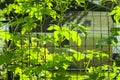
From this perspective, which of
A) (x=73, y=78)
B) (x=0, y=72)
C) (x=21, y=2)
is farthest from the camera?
(x=0, y=72)

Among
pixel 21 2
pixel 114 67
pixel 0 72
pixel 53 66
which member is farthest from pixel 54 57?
pixel 0 72

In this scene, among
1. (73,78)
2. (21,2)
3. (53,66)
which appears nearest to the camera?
(53,66)

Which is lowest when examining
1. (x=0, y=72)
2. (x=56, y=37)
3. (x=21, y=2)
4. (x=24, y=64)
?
(x=0, y=72)

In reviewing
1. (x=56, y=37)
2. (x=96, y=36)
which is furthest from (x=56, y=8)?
(x=96, y=36)

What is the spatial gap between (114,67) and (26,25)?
68cm

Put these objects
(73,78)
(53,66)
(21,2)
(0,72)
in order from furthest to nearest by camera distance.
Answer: (0,72), (21,2), (73,78), (53,66)

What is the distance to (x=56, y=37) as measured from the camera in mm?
2355

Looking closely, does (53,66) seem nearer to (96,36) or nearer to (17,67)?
(17,67)

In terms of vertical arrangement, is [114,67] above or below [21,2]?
below

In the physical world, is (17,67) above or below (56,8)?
below

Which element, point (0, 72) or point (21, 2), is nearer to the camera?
point (21, 2)

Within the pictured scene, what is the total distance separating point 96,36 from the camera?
447cm

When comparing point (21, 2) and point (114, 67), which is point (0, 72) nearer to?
point (21, 2)

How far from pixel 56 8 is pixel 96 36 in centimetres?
Answer: 176
